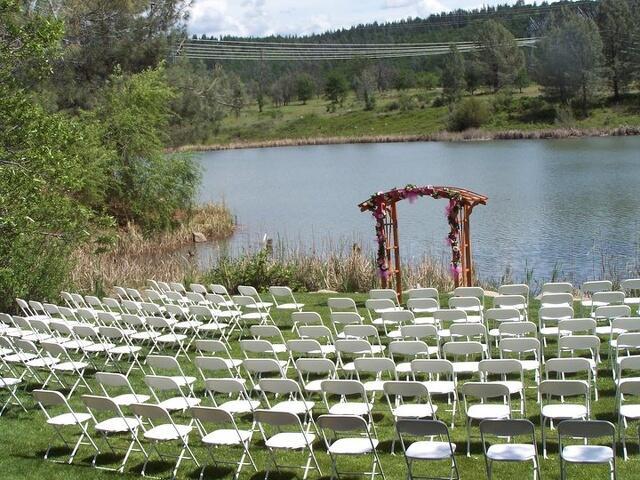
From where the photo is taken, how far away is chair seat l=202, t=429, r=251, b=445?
7.65 m

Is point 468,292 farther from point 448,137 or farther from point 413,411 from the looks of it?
point 448,137

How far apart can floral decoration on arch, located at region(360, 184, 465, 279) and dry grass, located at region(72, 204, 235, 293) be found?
4899 mm

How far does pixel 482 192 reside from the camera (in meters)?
36.8

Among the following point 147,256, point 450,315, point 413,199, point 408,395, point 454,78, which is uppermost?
point 454,78

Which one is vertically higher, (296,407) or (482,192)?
(296,407)

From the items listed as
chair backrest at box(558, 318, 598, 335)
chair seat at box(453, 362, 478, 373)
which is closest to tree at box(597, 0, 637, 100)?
chair backrest at box(558, 318, 598, 335)

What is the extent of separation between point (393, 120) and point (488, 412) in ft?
245

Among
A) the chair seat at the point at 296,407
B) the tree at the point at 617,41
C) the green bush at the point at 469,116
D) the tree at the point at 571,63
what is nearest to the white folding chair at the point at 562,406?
the chair seat at the point at 296,407

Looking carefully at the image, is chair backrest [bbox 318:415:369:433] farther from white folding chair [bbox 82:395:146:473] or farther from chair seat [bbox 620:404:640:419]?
chair seat [bbox 620:404:640:419]

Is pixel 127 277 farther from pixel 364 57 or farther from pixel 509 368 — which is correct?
pixel 364 57

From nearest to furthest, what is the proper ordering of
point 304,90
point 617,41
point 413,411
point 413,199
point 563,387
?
point 563,387 < point 413,411 < point 413,199 < point 617,41 < point 304,90

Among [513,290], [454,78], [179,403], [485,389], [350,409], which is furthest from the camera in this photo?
[454,78]

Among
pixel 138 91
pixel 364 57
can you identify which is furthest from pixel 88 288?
pixel 364 57

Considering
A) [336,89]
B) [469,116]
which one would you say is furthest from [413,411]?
[336,89]
